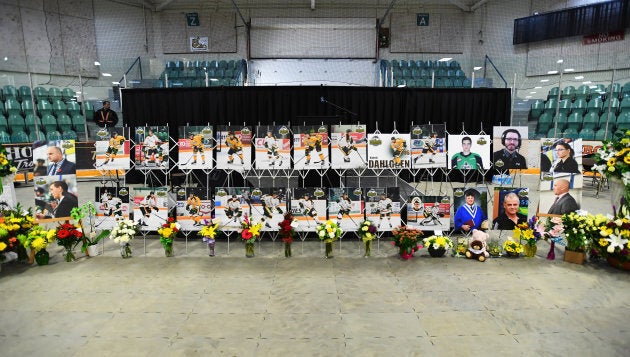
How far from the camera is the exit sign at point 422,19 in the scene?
15.1 meters

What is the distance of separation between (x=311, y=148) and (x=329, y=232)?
3.74 ft

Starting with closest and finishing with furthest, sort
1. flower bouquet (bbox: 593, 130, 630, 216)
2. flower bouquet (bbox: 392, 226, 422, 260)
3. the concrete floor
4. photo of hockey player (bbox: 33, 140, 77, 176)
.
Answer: the concrete floor → flower bouquet (bbox: 593, 130, 630, 216) → flower bouquet (bbox: 392, 226, 422, 260) → photo of hockey player (bbox: 33, 140, 77, 176)

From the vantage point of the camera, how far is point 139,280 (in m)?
3.88

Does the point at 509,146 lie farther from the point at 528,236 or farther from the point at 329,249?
the point at 329,249

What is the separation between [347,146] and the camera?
479 cm

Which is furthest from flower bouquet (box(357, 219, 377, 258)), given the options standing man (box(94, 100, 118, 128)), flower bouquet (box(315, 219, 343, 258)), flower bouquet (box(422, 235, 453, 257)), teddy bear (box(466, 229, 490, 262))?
standing man (box(94, 100, 118, 128))

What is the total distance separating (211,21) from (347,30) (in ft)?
18.6

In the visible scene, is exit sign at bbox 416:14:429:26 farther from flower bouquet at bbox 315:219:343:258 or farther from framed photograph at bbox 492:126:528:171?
flower bouquet at bbox 315:219:343:258

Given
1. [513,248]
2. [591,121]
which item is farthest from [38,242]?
[591,121]

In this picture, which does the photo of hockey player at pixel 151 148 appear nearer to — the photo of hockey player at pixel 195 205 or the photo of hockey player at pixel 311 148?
the photo of hockey player at pixel 195 205

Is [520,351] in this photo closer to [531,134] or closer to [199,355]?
[199,355]

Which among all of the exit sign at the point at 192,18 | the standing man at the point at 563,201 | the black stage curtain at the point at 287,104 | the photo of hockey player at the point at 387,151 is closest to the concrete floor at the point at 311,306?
the standing man at the point at 563,201

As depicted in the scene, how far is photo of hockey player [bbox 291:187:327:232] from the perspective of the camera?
185 inches

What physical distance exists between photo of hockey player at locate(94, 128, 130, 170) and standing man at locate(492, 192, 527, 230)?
500 cm
